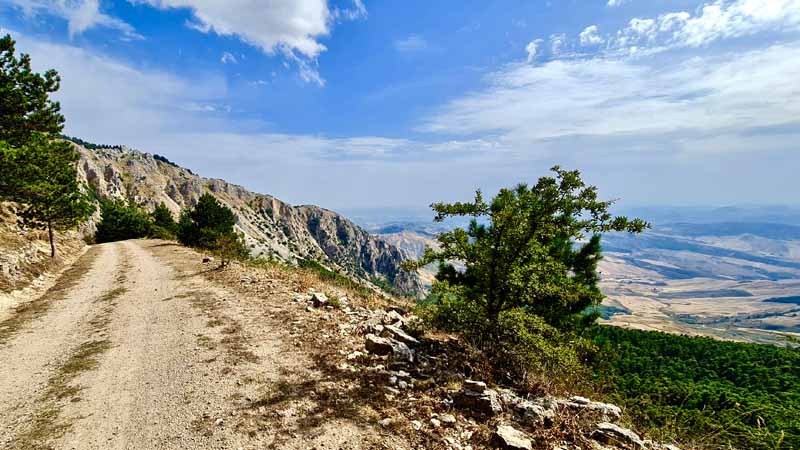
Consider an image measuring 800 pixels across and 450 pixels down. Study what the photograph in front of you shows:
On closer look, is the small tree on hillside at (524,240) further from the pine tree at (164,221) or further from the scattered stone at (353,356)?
the pine tree at (164,221)

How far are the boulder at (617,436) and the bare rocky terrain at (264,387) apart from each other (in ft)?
0.08

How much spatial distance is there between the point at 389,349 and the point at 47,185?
24.6 metres

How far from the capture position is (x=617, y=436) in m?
6.97

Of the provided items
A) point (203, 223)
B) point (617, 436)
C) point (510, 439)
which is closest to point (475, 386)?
point (510, 439)

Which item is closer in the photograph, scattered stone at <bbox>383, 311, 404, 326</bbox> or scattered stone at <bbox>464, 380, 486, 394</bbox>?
scattered stone at <bbox>464, 380, 486, 394</bbox>

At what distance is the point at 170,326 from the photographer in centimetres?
1305

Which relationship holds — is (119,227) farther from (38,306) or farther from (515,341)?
(515,341)

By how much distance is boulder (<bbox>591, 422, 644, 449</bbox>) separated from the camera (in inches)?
271

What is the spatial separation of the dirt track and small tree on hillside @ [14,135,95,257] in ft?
25.4

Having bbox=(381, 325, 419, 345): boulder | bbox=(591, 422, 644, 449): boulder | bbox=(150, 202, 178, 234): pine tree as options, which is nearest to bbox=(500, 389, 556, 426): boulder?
bbox=(591, 422, 644, 449): boulder

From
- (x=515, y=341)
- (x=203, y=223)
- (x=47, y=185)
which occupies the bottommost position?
(x=515, y=341)

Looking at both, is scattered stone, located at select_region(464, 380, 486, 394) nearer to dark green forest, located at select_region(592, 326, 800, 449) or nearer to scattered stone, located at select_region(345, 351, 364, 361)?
scattered stone, located at select_region(345, 351, 364, 361)

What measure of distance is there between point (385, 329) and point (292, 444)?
5.64 meters

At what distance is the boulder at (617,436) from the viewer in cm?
688
